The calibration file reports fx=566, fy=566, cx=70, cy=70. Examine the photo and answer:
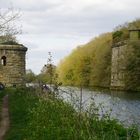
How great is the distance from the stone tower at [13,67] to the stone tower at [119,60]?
27372mm

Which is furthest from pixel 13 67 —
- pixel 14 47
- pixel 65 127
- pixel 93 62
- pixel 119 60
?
pixel 93 62

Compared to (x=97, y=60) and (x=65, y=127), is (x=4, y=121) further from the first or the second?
(x=97, y=60)

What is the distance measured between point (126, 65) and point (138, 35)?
898 centimetres

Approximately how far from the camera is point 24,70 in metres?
44.8

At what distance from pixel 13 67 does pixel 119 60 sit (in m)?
32.3

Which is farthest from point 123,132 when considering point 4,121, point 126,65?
point 126,65

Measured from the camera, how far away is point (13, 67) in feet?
146

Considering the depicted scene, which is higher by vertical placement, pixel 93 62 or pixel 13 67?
pixel 93 62

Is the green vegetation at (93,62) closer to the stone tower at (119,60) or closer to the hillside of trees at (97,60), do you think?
the hillside of trees at (97,60)

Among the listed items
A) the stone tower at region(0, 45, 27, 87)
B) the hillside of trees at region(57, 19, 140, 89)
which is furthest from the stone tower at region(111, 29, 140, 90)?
the stone tower at region(0, 45, 27, 87)

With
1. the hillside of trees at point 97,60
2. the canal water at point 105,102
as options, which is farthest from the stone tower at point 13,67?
the hillside of trees at point 97,60

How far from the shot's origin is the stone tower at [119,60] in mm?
72250

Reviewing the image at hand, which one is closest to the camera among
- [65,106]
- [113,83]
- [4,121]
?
[65,106]

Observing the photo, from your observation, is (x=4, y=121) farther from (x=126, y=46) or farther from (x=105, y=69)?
(x=105, y=69)
